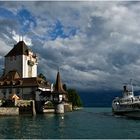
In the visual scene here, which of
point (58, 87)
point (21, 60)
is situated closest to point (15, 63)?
point (21, 60)

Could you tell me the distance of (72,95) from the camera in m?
120

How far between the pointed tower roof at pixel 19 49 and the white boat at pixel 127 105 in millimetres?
28151

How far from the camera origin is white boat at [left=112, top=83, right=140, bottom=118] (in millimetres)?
66500

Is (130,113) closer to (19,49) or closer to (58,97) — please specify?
(58,97)

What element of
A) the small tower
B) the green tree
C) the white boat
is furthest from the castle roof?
the green tree

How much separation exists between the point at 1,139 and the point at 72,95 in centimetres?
8883

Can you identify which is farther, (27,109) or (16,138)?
(27,109)

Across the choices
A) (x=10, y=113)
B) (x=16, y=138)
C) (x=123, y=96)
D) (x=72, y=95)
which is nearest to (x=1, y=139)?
(x=16, y=138)

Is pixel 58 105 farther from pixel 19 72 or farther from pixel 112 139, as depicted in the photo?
pixel 112 139

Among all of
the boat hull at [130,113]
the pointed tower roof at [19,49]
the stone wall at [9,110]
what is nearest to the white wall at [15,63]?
the pointed tower roof at [19,49]

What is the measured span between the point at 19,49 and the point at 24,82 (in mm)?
14284

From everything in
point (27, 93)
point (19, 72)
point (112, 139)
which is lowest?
point (112, 139)

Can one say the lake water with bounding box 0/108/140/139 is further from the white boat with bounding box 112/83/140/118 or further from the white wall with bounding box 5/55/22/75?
the white wall with bounding box 5/55/22/75

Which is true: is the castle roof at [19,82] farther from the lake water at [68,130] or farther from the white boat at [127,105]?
the lake water at [68,130]
